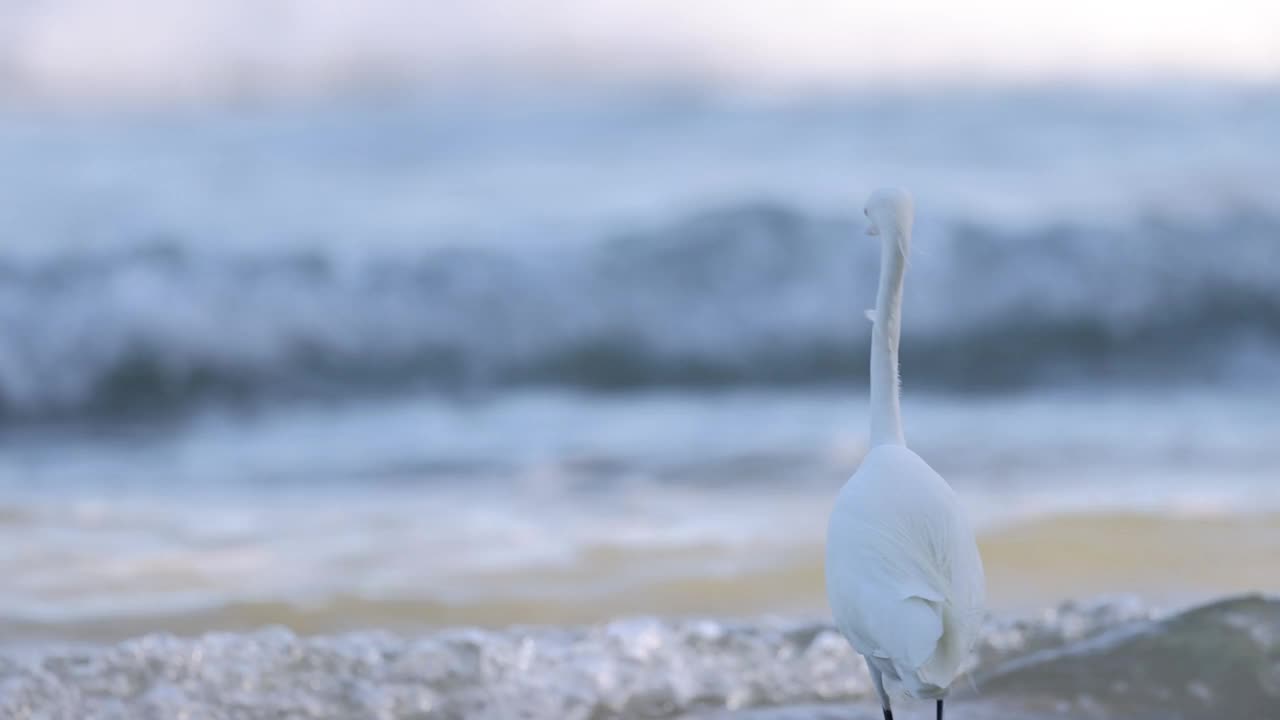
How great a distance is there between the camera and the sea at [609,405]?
272 centimetres

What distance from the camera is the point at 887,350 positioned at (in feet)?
6.93

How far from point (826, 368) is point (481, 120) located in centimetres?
374

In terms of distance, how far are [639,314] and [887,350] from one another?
191 inches

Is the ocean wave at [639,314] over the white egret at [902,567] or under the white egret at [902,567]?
over

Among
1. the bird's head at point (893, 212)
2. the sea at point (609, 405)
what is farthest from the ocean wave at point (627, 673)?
the bird's head at point (893, 212)

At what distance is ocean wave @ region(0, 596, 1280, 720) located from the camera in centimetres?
255

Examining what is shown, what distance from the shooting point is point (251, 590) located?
3.45 metres

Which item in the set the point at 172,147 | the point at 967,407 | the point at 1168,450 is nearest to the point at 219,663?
the point at 1168,450

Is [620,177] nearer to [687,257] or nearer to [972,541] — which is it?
[687,257]

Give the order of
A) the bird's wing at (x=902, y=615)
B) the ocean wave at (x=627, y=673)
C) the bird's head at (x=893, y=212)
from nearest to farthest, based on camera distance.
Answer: the bird's wing at (x=902, y=615)
the bird's head at (x=893, y=212)
the ocean wave at (x=627, y=673)

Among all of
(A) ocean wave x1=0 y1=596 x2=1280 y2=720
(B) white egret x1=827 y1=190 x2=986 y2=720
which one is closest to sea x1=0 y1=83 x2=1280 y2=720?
(A) ocean wave x1=0 y1=596 x2=1280 y2=720

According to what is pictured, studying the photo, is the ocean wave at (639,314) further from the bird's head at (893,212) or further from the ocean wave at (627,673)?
the bird's head at (893,212)

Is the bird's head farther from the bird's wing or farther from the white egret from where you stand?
the bird's wing

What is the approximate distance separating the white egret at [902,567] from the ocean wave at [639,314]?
4610 millimetres
